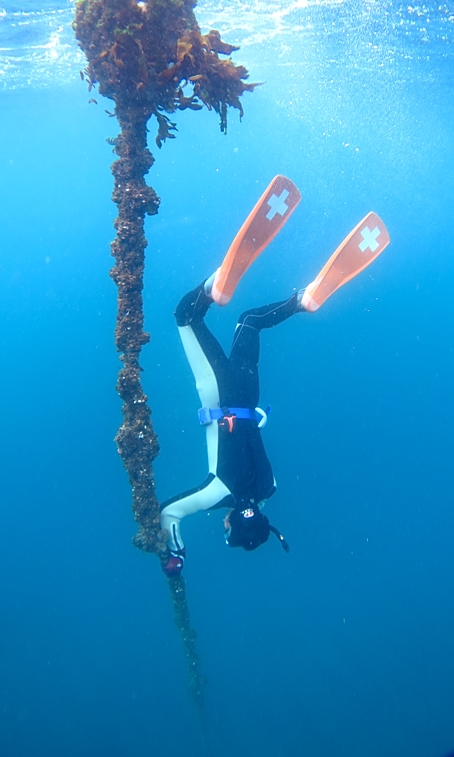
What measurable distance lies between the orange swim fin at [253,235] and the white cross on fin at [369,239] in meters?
1.03

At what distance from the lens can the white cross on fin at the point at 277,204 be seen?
17.4 feet

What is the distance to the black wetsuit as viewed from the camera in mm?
5648

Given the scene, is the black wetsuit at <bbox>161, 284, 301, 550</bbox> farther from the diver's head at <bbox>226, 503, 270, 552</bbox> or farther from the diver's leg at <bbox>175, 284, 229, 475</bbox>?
the diver's head at <bbox>226, 503, 270, 552</bbox>

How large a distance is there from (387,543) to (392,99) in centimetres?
1820

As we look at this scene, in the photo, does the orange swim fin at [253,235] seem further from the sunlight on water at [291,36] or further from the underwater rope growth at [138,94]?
the sunlight on water at [291,36]

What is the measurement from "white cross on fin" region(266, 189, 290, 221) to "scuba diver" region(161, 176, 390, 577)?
11mm

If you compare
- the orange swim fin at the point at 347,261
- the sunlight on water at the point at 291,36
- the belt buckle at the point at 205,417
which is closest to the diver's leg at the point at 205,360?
the belt buckle at the point at 205,417

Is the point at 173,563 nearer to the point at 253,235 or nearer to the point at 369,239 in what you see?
the point at 253,235

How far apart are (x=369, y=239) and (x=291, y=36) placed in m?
10.6

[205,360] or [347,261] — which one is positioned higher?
[347,261]

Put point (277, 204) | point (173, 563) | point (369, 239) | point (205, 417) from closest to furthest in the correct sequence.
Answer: point (277, 204), point (173, 563), point (369, 239), point (205, 417)

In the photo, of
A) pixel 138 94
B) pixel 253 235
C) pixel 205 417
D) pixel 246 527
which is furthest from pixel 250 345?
pixel 138 94

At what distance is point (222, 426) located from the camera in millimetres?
5828

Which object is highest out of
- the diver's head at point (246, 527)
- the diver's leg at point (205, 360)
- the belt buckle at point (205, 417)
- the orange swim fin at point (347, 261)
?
the orange swim fin at point (347, 261)
